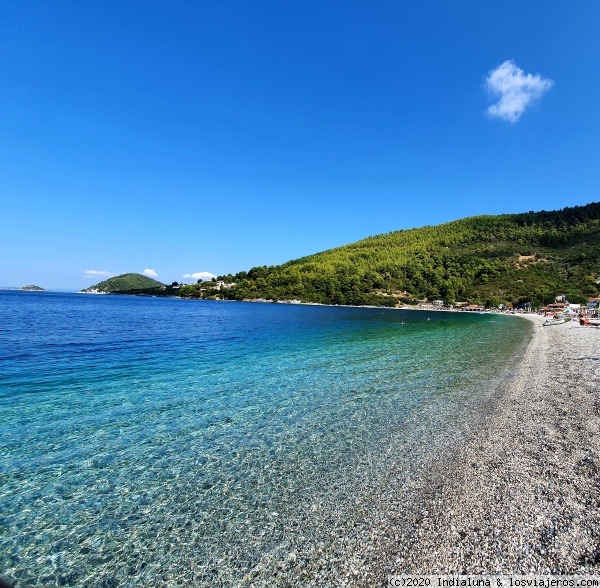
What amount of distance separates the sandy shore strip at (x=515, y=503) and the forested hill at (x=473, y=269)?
113465mm

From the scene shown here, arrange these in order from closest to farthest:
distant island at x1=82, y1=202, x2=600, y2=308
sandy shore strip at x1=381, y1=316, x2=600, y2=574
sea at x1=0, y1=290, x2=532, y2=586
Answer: sandy shore strip at x1=381, y1=316, x2=600, y2=574 → sea at x1=0, y1=290, x2=532, y2=586 → distant island at x1=82, y1=202, x2=600, y2=308

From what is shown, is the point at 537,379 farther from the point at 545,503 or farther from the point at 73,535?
the point at 73,535

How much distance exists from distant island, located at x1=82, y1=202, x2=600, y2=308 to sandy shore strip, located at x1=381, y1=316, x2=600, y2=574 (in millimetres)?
112562

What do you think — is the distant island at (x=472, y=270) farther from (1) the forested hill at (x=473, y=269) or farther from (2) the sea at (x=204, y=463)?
(2) the sea at (x=204, y=463)

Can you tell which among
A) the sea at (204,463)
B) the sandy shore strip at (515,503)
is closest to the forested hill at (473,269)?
the sandy shore strip at (515,503)

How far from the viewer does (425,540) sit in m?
5.10

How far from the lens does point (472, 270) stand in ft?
473

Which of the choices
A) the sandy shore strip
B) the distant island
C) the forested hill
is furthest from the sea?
the forested hill

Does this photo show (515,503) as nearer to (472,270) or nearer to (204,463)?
(204,463)

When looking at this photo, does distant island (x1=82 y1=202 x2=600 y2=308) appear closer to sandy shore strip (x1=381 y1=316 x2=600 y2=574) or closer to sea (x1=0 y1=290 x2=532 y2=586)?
sandy shore strip (x1=381 y1=316 x2=600 y2=574)

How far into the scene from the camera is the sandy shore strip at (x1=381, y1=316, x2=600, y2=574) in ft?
15.3

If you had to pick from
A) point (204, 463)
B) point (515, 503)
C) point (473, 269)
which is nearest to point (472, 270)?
point (473, 269)

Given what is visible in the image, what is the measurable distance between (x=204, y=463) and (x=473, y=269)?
159287mm

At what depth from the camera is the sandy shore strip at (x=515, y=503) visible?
4.66 meters
